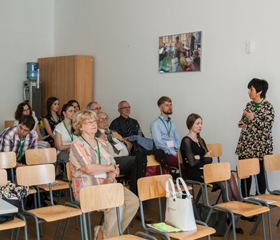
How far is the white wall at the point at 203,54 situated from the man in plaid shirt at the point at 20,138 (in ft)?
9.63

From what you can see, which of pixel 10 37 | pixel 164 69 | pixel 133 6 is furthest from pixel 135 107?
pixel 10 37

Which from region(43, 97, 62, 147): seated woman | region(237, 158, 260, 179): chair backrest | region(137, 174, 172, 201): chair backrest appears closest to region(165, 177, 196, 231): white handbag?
region(137, 174, 172, 201): chair backrest

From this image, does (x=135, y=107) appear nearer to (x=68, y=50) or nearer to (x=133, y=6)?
(x=133, y=6)

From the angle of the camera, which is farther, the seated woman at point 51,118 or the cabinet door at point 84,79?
the cabinet door at point 84,79

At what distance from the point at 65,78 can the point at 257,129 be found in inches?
189

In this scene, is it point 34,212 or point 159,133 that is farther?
point 159,133

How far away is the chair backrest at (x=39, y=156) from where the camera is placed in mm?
4453

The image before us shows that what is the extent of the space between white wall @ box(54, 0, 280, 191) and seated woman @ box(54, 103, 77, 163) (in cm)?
202

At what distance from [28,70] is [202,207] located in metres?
6.28

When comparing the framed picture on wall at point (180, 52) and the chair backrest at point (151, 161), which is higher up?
the framed picture on wall at point (180, 52)

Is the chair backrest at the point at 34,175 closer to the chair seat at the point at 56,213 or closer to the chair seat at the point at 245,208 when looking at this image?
the chair seat at the point at 56,213

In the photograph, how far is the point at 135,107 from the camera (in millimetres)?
7500

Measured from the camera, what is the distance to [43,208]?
11.0 ft

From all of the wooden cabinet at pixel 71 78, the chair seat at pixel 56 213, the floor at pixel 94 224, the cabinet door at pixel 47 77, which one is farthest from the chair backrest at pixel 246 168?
the cabinet door at pixel 47 77
